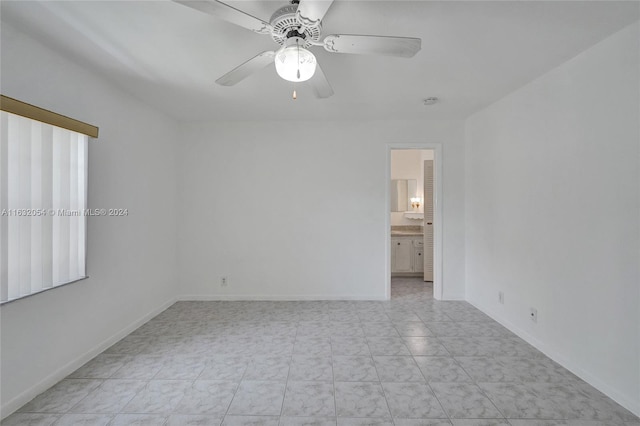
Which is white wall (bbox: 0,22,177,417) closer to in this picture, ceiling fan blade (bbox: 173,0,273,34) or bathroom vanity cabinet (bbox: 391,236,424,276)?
ceiling fan blade (bbox: 173,0,273,34)

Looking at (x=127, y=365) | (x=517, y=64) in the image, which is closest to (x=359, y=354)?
(x=127, y=365)

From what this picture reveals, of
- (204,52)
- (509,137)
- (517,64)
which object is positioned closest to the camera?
(204,52)

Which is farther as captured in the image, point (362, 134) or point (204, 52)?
point (362, 134)

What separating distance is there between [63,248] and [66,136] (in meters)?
0.85

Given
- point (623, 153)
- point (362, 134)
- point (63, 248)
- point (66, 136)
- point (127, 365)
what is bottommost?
point (127, 365)

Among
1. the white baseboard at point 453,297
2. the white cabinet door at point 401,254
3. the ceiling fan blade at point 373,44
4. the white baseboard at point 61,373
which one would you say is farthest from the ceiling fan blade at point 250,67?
the white cabinet door at point 401,254

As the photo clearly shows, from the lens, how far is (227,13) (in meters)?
1.30

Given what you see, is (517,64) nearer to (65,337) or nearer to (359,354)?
(359,354)

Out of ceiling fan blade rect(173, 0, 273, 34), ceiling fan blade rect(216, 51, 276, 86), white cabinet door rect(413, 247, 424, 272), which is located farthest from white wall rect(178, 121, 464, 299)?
ceiling fan blade rect(173, 0, 273, 34)

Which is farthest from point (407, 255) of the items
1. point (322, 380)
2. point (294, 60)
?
point (294, 60)

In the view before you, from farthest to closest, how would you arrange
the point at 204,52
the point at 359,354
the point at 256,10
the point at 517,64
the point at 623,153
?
1. the point at 359,354
2. the point at 517,64
3. the point at 204,52
4. the point at 623,153
5. the point at 256,10

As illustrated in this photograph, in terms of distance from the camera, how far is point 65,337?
216cm

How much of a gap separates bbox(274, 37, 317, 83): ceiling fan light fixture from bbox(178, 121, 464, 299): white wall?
7.60 ft

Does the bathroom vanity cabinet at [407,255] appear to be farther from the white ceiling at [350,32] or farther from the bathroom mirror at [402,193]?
the white ceiling at [350,32]
